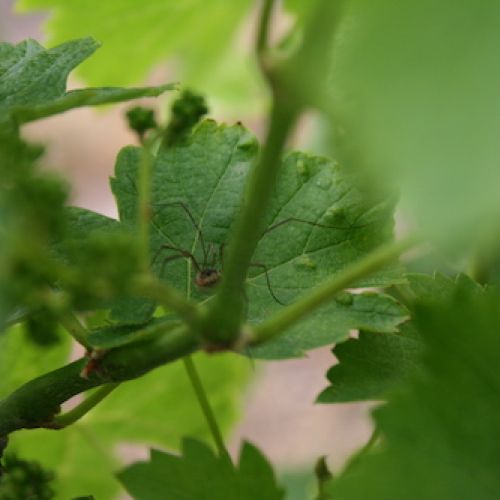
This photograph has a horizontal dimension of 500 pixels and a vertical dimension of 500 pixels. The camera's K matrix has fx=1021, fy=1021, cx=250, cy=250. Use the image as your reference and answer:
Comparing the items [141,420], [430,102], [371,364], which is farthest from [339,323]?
[141,420]

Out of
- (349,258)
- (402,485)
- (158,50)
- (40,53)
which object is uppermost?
(158,50)

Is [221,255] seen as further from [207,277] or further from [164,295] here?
[164,295]

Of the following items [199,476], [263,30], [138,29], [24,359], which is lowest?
[199,476]

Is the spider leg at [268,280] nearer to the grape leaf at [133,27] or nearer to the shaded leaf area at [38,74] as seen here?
the shaded leaf area at [38,74]

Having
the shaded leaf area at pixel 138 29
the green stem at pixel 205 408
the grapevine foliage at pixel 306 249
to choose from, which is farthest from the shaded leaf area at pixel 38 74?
the shaded leaf area at pixel 138 29

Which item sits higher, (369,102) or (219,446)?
(369,102)

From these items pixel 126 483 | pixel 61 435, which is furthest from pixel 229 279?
pixel 61 435

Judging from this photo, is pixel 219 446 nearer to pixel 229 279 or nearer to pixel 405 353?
pixel 405 353
